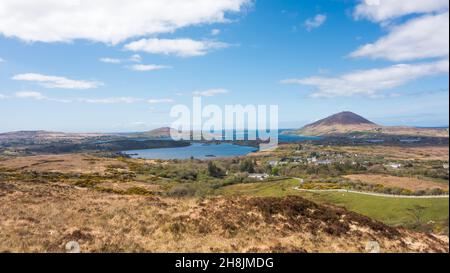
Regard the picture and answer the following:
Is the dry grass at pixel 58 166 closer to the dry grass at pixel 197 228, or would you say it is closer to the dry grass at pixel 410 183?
the dry grass at pixel 197 228

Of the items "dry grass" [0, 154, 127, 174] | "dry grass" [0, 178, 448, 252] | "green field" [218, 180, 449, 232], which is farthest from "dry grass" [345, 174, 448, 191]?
"dry grass" [0, 154, 127, 174]

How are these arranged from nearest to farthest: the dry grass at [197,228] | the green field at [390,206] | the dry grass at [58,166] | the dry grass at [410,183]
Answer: the dry grass at [197,228] → the green field at [390,206] → the dry grass at [410,183] → the dry grass at [58,166]

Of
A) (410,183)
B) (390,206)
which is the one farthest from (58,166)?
(410,183)

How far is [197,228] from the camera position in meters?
17.9

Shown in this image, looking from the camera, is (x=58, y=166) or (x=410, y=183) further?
(x=58, y=166)

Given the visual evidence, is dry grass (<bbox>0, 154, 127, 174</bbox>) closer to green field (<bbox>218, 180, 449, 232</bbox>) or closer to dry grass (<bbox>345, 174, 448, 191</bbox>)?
green field (<bbox>218, 180, 449, 232</bbox>)

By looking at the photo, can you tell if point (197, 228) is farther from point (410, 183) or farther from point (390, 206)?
point (410, 183)

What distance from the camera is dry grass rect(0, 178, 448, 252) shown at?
14812mm

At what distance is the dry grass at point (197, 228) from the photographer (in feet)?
48.6

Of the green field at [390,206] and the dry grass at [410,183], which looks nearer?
the green field at [390,206]

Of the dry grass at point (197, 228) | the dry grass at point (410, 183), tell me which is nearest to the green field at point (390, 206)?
the dry grass at point (410, 183)

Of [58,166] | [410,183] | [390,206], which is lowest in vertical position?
[410,183]
